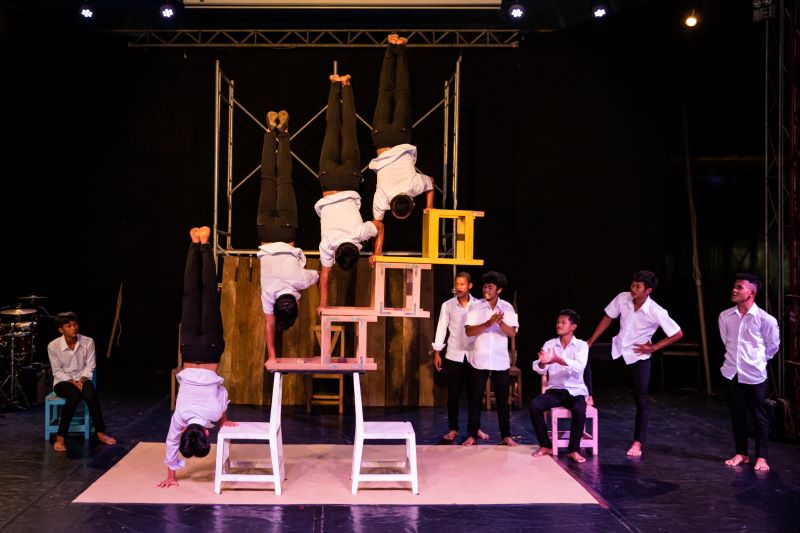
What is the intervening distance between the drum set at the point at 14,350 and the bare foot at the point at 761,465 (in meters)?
6.61

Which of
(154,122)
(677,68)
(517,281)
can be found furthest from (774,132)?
(154,122)

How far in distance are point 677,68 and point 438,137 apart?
2951 millimetres

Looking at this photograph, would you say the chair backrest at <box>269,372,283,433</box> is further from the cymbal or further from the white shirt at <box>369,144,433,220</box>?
the cymbal

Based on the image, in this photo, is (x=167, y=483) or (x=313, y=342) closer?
(x=167, y=483)

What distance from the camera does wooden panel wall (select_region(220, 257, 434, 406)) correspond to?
27.2ft

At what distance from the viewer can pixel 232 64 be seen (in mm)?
9367

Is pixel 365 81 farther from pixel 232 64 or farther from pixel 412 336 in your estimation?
pixel 412 336

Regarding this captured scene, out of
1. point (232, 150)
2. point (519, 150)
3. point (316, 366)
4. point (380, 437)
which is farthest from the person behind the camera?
point (519, 150)

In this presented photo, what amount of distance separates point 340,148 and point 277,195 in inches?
23.6

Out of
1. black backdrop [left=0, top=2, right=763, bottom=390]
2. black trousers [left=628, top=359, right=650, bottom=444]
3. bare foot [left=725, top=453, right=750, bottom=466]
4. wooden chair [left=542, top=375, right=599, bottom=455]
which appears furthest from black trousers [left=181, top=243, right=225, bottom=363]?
black backdrop [left=0, top=2, right=763, bottom=390]

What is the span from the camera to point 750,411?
5.88m

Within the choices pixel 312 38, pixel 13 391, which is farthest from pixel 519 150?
pixel 13 391

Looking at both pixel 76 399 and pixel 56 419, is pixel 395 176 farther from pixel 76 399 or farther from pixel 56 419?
pixel 56 419

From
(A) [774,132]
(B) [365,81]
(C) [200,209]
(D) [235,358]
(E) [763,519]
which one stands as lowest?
(E) [763,519]
